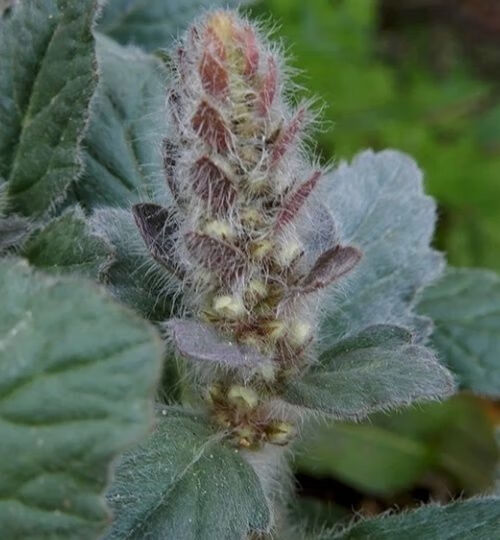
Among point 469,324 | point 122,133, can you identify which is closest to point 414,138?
point 469,324

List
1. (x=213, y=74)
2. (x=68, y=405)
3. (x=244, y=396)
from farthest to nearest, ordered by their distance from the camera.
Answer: (x=244, y=396) → (x=213, y=74) → (x=68, y=405)

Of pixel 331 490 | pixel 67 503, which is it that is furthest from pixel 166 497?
pixel 331 490

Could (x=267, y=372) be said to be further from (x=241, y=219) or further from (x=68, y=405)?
(x=68, y=405)

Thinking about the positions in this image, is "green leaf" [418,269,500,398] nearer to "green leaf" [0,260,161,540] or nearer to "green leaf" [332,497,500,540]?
"green leaf" [332,497,500,540]

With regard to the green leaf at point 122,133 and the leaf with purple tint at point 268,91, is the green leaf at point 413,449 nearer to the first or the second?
the green leaf at point 122,133

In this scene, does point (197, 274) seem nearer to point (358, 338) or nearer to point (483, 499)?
point (358, 338)
